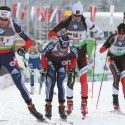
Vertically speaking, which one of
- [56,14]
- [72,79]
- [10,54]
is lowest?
[56,14]

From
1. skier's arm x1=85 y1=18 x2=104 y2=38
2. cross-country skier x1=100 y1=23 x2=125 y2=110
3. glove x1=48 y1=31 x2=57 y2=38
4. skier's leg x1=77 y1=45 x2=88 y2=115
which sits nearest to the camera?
glove x1=48 y1=31 x2=57 y2=38

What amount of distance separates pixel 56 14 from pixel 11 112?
1625 inches

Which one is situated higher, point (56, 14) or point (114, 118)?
point (114, 118)

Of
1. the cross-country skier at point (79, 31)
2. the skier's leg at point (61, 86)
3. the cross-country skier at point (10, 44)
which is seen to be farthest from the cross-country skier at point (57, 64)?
the cross-country skier at point (10, 44)

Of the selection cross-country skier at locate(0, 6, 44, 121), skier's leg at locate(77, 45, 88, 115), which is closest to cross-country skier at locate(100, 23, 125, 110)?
skier's leg at locate(77, 45, 88, 115)

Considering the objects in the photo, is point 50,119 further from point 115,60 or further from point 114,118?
point 115,60

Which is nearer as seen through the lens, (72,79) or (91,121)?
(91,121)

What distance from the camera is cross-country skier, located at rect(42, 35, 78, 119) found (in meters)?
9.83

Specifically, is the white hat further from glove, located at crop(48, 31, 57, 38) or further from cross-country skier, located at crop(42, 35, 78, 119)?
cross-country skier, located at crop(42, 35, 78, 119)

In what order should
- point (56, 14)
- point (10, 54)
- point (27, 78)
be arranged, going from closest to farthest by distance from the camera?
point (10, 54) < point (27, 78) < point (56, 14)

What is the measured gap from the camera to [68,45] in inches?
388

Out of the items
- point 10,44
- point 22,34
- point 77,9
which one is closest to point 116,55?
point 77,9

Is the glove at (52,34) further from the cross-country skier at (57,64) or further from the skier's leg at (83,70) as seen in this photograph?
the skier's leg at (83,70)

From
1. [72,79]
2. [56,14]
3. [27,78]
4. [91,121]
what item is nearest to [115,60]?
[72,79]
